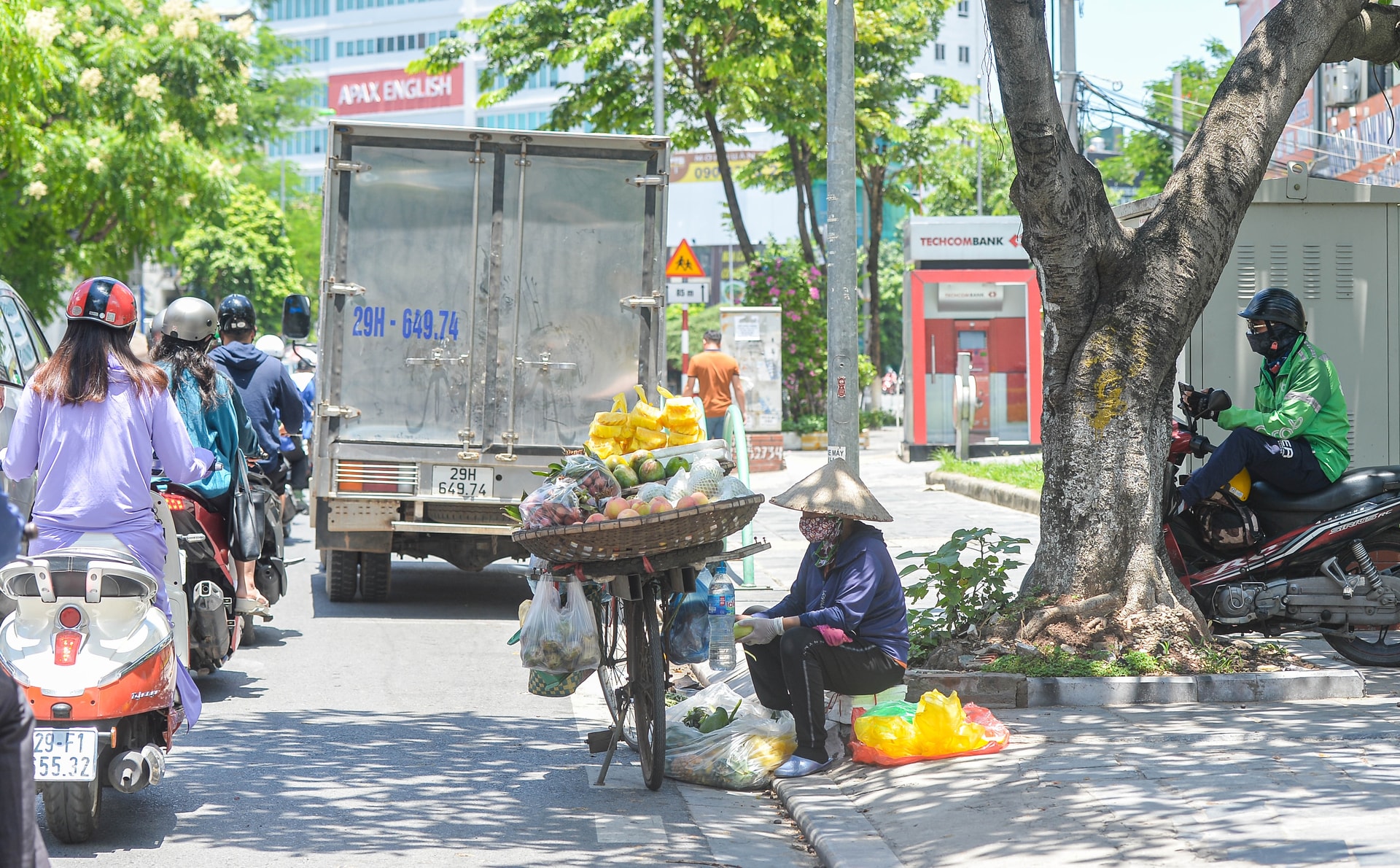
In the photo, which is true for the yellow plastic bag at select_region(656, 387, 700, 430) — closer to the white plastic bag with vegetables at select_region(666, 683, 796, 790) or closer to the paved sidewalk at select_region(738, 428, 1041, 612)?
the white plastic bag with vegetables at select_region(666, 683, 796, 790)

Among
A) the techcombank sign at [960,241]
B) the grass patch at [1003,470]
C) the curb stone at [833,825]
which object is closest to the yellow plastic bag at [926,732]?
the curb stone at [833,825]

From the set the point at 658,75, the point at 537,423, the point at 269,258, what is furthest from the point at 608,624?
the point at 269,258

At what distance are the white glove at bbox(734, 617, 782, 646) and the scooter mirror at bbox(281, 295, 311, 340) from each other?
5.76 metres

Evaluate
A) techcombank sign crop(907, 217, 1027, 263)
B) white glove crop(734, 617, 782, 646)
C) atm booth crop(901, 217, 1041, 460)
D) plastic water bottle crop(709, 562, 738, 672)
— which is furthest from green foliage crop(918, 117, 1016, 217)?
white glove crop(734, 617, 782, 646)

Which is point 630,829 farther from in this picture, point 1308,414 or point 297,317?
point 297,317

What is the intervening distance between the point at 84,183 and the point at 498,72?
8103mm

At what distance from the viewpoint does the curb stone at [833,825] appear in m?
4.97

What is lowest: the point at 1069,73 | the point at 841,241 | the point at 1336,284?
the point at 1336,284

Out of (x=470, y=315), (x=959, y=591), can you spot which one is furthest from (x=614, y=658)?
(x=470, y=315)

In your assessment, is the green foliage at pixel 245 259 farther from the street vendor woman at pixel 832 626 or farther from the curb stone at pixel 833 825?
the curb stone at pixel 833 825

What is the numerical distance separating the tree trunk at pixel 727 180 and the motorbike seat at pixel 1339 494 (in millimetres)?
19327

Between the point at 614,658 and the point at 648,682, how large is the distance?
60 cm

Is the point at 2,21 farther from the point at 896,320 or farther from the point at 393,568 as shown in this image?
the point at 896,320

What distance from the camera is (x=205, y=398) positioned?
7543 millimetres
